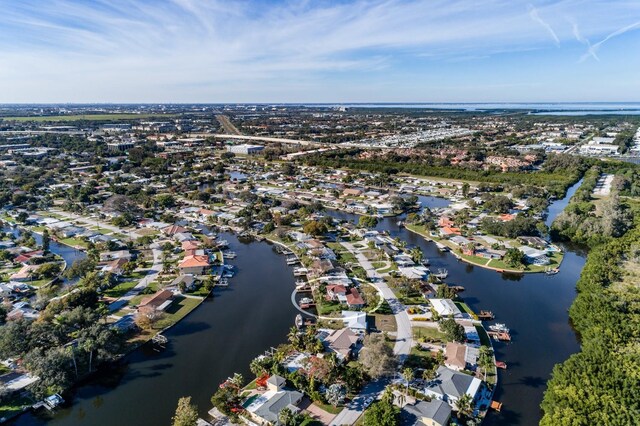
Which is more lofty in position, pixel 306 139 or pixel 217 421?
pixel 306 139

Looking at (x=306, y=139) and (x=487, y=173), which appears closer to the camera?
(x=487, y=173)

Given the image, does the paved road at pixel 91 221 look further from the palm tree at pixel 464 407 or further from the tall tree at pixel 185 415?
the palm tree at pixel 464 407

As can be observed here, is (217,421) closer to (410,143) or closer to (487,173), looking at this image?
(487,173)

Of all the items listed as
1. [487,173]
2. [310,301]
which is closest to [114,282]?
[310,301]

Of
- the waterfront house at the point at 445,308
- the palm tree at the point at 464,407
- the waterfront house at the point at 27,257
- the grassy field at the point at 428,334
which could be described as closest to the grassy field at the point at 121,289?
the waterfront house at the point at 27,257

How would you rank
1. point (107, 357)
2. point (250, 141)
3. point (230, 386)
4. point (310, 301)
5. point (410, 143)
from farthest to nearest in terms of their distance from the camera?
point (250, 141) → point (410, 143) → point (310, 301) → point (107, 357) → point (230, 386)

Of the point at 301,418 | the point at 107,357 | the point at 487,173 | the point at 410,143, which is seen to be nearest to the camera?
the point at 301,418
